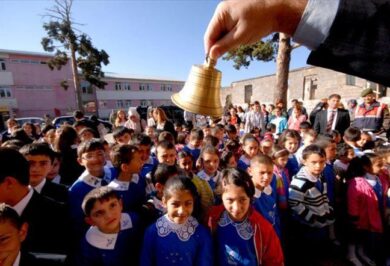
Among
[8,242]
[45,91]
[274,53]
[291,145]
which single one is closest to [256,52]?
[274,53]

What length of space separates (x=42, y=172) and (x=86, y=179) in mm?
395

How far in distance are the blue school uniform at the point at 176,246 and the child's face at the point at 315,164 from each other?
5.26 feet

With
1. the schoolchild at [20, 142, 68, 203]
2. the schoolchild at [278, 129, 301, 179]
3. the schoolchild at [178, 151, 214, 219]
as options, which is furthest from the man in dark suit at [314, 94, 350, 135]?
the schoolchild at [20, 142, 68, 203]

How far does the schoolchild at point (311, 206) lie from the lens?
2613 mm

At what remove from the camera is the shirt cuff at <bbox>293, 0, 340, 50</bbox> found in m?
0.51

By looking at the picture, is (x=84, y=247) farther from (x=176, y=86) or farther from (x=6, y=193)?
(x=176, y=86)

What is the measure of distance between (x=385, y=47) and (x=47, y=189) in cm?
246

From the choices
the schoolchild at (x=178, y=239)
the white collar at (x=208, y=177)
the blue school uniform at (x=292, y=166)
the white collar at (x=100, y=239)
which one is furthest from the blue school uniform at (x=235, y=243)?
the blue school uniform at (x=292, y=166)

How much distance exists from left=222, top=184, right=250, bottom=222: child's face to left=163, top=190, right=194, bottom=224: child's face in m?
0.32

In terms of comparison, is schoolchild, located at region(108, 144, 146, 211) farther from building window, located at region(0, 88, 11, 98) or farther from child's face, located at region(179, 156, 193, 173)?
Answer: building window, located at region(0, 88, 11, 98)

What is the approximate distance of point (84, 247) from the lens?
5.69ft

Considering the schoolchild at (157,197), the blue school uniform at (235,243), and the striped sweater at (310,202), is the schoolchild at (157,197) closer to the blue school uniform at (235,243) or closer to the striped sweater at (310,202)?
the blue school uniform at (235,243)

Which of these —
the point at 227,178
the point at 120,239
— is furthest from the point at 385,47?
the point at 120,239

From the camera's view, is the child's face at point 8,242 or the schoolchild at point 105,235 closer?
the child's face at point 8,242
